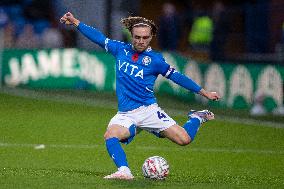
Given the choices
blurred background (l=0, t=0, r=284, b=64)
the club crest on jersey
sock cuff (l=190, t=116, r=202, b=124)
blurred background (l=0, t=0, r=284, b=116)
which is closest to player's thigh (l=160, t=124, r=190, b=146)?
sock cuff (l=190, t=116, r=202, b=124)

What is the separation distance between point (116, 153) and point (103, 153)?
3696 millimetres

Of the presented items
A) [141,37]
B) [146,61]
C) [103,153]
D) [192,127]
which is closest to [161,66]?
[146,61]

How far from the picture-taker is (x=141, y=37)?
12.0m

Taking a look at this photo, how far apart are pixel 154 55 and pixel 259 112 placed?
9671 millimetres

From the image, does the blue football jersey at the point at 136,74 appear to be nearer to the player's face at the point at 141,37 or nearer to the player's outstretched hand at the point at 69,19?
the player's face at the point at 141,37

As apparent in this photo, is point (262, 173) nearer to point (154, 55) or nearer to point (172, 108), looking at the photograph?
point (154, 55)

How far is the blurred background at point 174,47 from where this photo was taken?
22391mm

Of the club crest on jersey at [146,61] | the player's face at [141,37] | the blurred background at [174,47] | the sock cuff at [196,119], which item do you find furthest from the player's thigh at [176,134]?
the blurred background at [174,47]

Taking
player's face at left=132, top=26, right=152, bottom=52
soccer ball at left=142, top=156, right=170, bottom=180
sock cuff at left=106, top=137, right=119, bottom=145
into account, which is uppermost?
player's face at left=132, top=26, right=152, bottom=52

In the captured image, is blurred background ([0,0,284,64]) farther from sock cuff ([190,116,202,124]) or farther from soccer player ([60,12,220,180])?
soccer player ([60,12,220,180])

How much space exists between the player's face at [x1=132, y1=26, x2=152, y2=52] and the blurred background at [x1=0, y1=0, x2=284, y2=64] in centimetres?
1017

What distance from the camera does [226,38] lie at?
958 inches

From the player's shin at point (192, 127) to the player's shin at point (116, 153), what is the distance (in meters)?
1.10

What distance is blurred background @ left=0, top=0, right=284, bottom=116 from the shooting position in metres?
22.4
